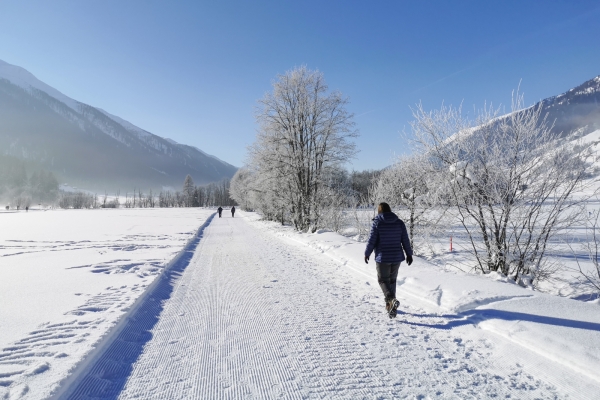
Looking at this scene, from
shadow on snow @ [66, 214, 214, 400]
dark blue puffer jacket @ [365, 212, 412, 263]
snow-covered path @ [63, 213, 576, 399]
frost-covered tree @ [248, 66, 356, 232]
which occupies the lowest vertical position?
→ shadow on snow @ [66, 214, 214, 400]

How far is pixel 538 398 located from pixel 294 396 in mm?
2313

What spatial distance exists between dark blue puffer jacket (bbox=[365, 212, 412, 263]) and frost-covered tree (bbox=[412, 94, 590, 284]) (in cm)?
348

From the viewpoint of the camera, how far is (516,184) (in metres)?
7.20

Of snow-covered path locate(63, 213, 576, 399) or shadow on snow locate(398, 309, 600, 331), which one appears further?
shadow on snow locate(398, 309, 600, 331)

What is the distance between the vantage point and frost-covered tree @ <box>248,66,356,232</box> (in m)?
19.6

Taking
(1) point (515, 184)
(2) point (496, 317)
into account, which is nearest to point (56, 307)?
(2) point (496, 317)

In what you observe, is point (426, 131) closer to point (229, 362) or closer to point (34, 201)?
point (229, 362)

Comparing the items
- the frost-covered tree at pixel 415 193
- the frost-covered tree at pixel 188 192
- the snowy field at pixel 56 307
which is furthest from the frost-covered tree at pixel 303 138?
the frost-covered tree at pixel 188 192

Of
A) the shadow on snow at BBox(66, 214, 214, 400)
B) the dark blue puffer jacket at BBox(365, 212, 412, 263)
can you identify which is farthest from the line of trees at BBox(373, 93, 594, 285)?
the shadow on snow at BBox(66, 214, 214, 400)

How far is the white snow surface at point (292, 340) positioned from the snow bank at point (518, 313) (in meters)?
0.02

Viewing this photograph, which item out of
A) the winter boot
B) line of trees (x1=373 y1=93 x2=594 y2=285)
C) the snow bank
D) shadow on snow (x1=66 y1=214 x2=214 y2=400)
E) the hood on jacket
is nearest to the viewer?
shadow on snow (x1=66 y1=214 x2=214 y2=400)

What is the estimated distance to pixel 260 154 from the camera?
795 inches

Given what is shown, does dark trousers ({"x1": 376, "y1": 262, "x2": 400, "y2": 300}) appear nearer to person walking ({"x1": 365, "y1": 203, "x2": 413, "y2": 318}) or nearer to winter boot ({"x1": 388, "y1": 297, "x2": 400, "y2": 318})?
person walking ({"x1": 365, "y1": 203, "x2": 413, "y2": 318})

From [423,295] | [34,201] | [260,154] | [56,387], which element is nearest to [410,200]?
[423,295]
